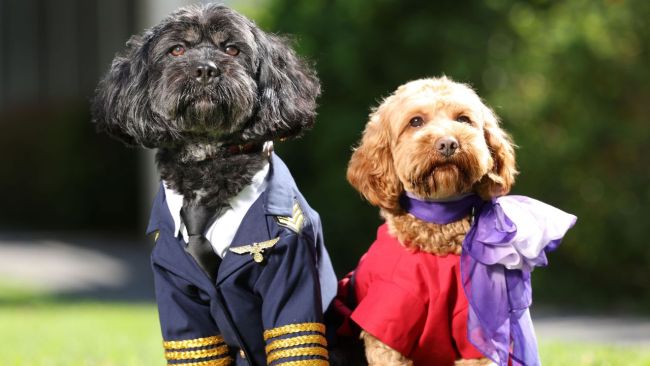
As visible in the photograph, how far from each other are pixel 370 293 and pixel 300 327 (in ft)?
1.12

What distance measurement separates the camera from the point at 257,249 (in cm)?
363

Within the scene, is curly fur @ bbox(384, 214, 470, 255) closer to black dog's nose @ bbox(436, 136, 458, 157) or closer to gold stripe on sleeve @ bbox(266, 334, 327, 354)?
black dog's nose @ bbox(436, 136, 458, 157)

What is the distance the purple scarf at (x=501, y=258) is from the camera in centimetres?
375

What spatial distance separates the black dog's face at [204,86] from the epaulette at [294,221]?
31cm

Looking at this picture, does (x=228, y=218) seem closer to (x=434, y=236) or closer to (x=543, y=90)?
(x=434, y=236)

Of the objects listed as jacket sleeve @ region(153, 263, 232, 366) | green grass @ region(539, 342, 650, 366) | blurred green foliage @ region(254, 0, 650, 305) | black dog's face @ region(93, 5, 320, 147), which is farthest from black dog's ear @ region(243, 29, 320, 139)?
blurred green foliage @ region(254, 0, 650, 305)

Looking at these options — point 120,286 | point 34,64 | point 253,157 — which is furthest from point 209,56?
point 34,64

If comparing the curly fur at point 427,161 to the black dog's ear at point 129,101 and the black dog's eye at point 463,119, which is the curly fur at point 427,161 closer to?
the black dog's eye at point 463,119

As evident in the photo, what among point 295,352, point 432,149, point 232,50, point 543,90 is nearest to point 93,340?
point 295,352

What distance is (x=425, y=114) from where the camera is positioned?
386 cm

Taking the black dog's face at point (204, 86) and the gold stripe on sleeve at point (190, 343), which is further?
the gold stripe on sleeve at point (190, 343)

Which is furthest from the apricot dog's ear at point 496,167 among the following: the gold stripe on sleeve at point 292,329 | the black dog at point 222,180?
the gold stripe on sleeve at point 292,329

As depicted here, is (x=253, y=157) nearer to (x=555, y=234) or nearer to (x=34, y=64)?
(x=555, y=234)

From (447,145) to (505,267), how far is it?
57cm
